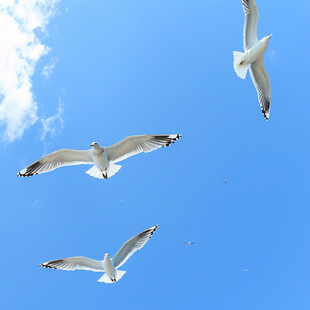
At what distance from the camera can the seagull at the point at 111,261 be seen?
7.89 metres

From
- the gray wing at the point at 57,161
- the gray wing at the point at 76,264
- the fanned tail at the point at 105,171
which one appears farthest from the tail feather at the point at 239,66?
the gray wing at the point at 76,264

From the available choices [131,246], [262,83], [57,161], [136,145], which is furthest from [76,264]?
[262,83]

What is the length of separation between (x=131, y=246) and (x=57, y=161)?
216cm

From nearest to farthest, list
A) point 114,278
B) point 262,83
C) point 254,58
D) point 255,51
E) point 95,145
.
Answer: point 95,145 < point 255,51 < point 254,58 < point 114,278 < point 262,83

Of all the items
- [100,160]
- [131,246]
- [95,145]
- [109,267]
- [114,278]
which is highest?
[95,145]

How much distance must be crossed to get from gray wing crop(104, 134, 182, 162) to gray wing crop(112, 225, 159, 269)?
160 centimetres

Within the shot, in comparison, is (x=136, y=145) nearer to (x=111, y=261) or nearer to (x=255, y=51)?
(x=111, y=261)

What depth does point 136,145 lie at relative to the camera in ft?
23.4

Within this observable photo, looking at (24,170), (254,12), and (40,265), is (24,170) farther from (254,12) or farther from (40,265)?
(254,12)

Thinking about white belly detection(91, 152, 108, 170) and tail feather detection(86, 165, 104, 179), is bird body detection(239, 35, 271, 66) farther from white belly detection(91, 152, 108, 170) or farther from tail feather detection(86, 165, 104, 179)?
tail feather detection(86, 165, 104, 179)

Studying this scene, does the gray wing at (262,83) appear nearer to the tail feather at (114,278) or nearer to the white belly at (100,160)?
the white belly at (100,160)

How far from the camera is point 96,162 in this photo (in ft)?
23.8

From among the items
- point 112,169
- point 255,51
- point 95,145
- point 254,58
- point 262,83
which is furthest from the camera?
point 262,83

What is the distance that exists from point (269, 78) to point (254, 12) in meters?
1.32
